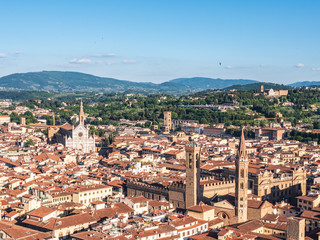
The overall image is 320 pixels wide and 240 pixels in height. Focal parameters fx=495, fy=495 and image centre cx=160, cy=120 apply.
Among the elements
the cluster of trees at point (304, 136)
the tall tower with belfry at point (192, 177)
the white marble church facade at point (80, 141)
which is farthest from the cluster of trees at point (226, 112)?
the tall tower with belfry at point (192, 177)

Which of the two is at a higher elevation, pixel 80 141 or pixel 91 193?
pixel 91 193

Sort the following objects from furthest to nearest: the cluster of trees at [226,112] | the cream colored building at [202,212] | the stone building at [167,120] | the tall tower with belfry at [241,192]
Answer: the cluster of trees at [226,112] → the stone building at [167,120] → the tall tower with belfry at [241,192] → the cream colored building at [202,212]

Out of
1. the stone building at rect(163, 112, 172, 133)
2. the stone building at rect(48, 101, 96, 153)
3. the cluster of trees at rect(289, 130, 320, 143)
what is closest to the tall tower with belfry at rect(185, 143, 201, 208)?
the stone building at rect(48, 101, 96, 153)

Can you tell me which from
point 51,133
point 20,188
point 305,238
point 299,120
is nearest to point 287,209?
point 305,238

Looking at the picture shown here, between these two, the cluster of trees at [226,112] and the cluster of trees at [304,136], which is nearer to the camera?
the cluster of trees at [304,136]

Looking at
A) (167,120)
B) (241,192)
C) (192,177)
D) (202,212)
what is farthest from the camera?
A: (167,120)

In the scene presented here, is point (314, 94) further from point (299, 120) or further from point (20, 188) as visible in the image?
point (20, 188)

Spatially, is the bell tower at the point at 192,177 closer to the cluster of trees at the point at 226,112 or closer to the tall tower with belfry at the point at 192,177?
the tall tower with belfry at the point at 192,177

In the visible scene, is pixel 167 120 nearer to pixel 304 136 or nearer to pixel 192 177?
pixel 304 136

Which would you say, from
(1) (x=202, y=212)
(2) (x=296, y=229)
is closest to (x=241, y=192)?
(1) (x=202, y=212)
